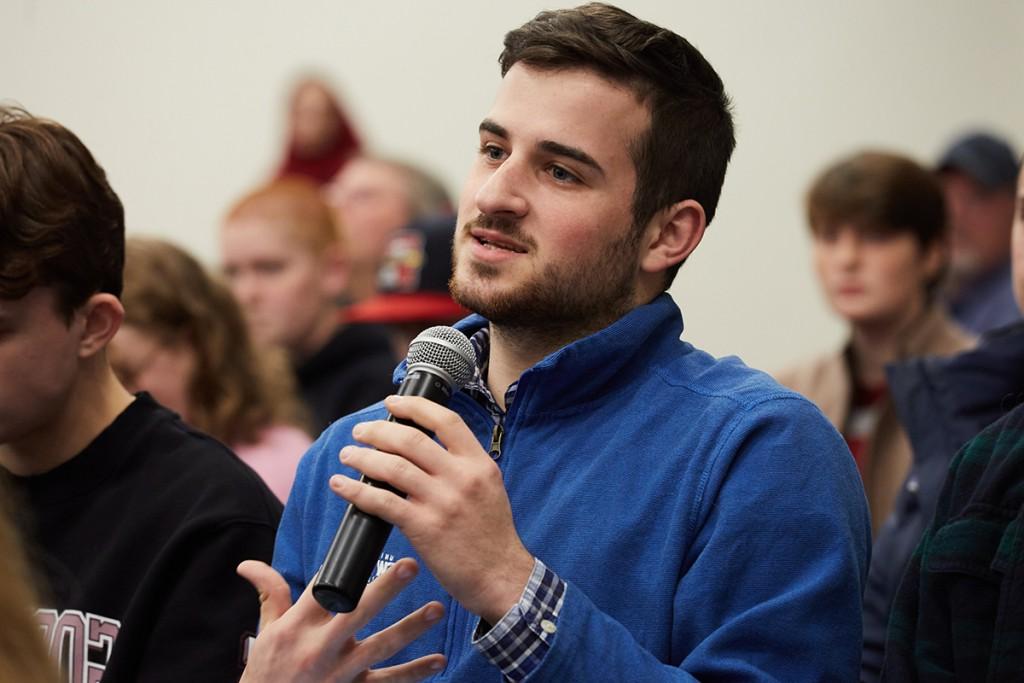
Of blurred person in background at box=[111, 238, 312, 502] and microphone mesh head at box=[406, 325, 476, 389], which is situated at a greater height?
microphone mesh head at box=[406, 325, 476, 389]

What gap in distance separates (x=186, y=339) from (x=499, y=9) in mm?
3352

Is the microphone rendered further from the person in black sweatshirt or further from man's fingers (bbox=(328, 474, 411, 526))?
the person in black sweatshirt

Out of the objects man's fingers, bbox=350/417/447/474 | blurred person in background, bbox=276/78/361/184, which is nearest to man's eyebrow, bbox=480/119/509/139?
man's fingers, bbox=350/417/447/474

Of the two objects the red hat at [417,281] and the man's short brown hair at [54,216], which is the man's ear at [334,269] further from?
the man's short brown hair at [54,216]

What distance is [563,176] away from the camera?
5.87 feet

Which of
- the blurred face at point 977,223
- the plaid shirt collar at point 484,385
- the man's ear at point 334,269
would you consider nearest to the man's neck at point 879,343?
the man's ear at point 334,269

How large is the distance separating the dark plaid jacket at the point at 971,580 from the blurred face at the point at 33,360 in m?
1.19

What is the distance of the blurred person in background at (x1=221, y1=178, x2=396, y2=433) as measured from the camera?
4.13 m

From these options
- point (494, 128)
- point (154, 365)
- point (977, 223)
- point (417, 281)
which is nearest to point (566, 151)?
point (494, 128)

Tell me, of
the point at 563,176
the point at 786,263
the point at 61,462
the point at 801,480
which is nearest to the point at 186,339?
the point at 61,462

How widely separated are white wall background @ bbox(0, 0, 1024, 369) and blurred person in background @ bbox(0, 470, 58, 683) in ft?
14.5

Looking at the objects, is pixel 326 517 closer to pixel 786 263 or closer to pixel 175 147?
pixel 786 263

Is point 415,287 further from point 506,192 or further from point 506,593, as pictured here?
point 506,593

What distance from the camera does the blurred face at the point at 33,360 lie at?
2.01m
